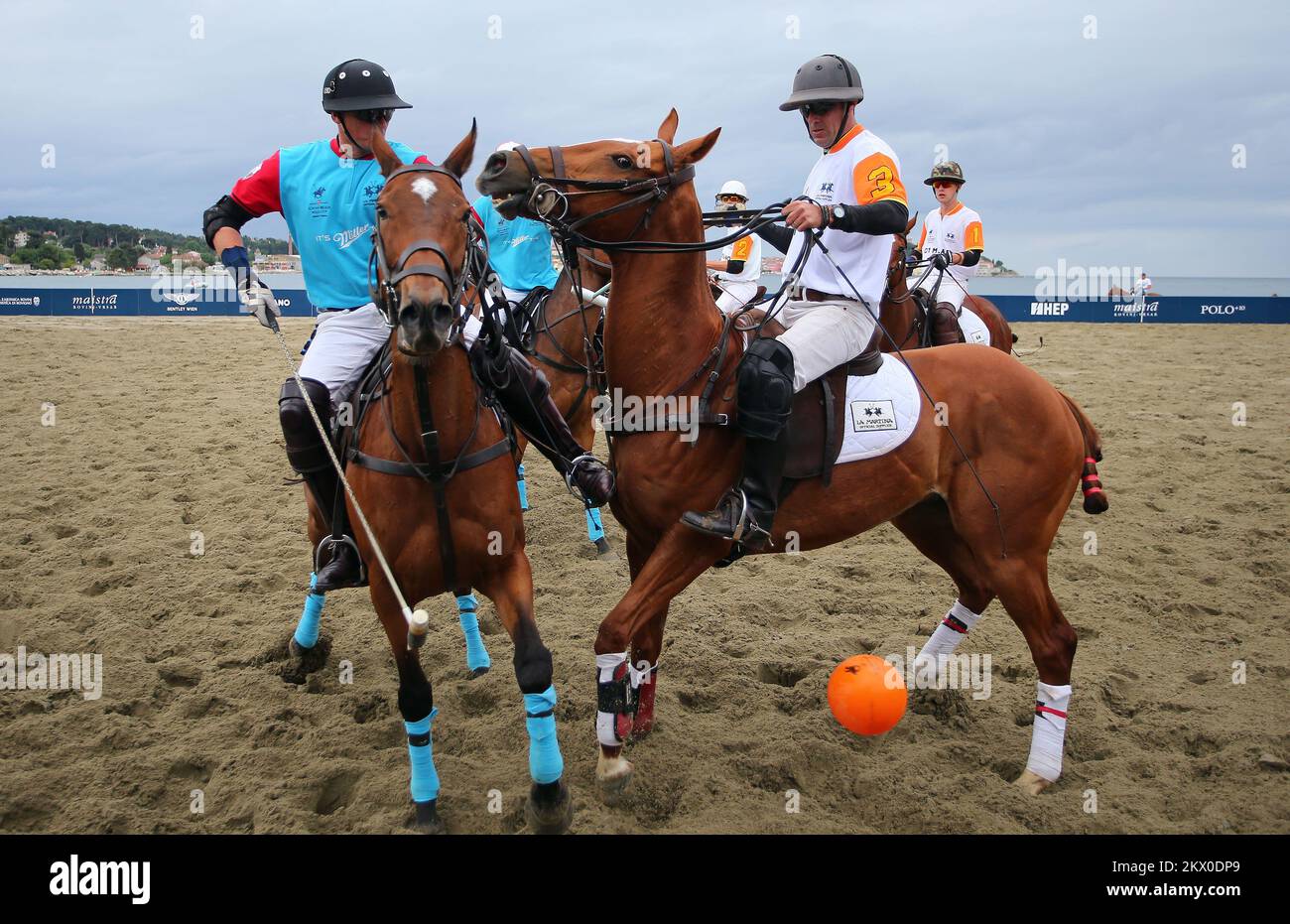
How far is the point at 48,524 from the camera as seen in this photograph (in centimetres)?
756

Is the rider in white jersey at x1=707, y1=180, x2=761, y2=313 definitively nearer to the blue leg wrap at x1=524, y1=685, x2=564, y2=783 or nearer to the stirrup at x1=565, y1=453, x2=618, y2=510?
the stirrup at x1=565, y1=453, x2=618, y2=510

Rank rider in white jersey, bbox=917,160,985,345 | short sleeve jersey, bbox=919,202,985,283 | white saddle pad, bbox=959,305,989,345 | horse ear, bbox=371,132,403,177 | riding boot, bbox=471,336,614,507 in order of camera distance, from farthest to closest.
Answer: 1. short sleeve jersey, bbox=919,202,985,283
2. rider in white jersey, bbox=917,160,985,345
3. white saddle pad, bbox=959,305,989,345
4. riding boot, bbox=471,336,614,507
5. horse ear, bbox=371,132,403,177

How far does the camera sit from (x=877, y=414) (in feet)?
14.5

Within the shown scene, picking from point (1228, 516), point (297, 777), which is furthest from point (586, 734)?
point (1228, 516)

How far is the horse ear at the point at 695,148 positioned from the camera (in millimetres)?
3936

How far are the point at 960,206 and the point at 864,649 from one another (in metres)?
6.81

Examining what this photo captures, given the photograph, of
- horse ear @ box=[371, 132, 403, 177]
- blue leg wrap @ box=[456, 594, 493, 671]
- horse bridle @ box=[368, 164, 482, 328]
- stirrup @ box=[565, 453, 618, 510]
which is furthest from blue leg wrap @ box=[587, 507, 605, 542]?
horse ear @ box=[371, 132, 403, 177]

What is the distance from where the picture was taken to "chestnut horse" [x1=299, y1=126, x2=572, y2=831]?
363 cm

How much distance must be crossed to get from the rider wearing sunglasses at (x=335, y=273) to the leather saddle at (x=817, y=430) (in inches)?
36.4

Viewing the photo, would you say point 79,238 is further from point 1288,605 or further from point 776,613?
point 1288,605

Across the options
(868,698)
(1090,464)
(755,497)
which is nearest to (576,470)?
(755,497)

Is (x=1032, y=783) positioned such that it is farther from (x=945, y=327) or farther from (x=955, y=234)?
(x=955, y=234)

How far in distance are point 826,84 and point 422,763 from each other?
12.5 feet

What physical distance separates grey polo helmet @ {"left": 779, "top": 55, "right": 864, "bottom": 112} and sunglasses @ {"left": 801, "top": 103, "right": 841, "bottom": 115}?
0.04 m
